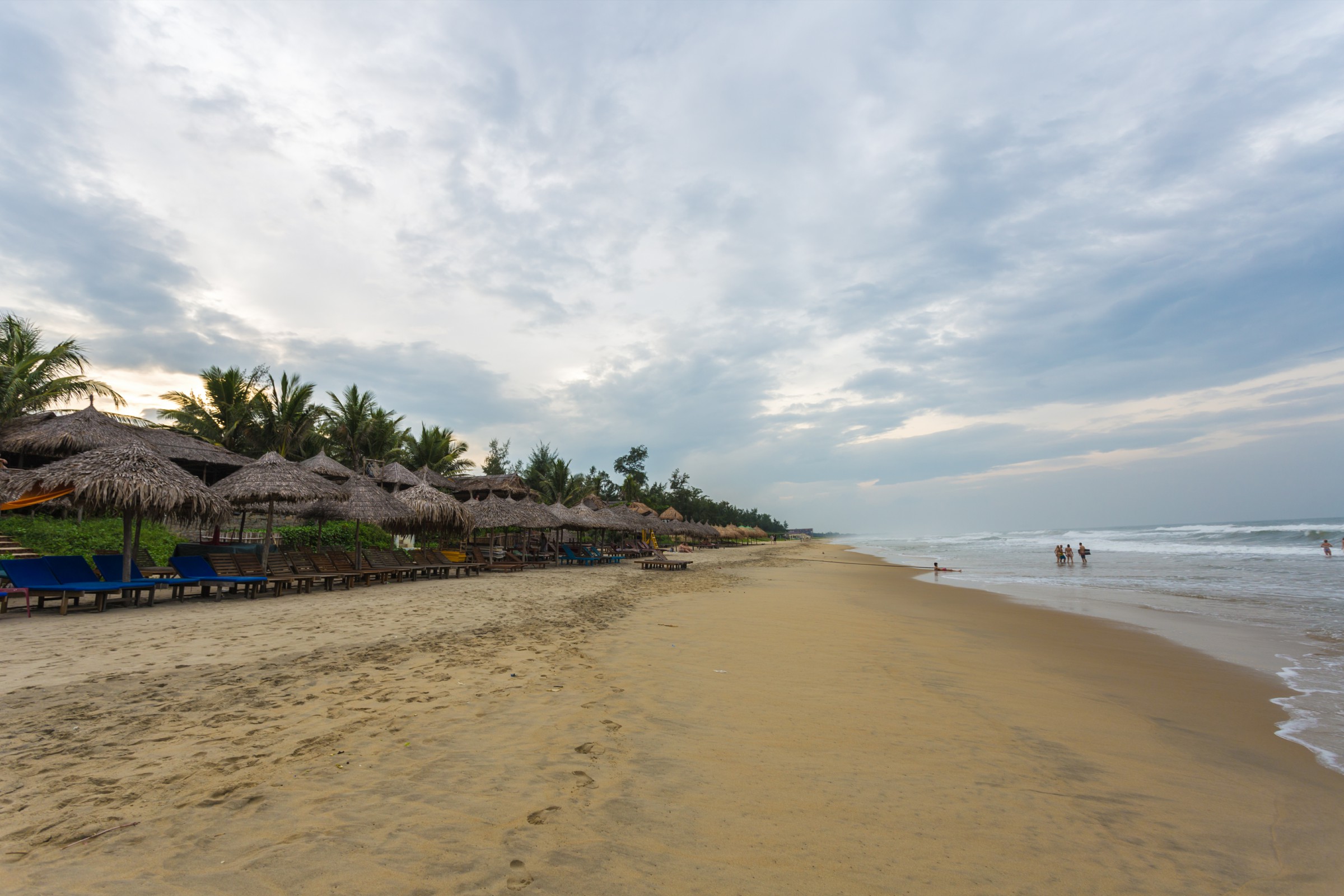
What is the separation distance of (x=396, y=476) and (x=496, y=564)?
594cm

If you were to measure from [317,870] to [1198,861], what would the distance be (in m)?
3.90

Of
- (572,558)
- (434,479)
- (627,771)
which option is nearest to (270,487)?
(572,558)

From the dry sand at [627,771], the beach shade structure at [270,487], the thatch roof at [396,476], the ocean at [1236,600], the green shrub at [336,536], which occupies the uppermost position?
the thatch roof at [396,476]

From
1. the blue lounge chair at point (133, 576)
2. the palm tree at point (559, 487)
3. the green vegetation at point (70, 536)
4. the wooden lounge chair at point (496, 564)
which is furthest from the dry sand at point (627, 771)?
the palm tree at point (559, 487)

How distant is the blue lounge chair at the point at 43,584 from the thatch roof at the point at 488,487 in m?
19.1

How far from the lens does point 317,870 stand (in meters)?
2.25

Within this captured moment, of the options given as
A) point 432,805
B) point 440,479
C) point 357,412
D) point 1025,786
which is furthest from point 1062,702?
point 357,412

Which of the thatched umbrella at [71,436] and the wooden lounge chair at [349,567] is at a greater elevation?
the thatched umbrella at [71,436]

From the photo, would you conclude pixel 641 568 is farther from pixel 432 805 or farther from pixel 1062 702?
pixel 432 805

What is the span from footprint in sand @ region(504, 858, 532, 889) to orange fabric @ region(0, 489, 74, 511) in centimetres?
1106

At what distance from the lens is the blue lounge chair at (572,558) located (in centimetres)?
2182

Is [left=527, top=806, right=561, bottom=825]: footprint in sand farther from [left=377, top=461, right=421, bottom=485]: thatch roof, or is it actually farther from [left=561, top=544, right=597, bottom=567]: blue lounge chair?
[left=377, top=461, right=421, bottom=485]: thatch roof

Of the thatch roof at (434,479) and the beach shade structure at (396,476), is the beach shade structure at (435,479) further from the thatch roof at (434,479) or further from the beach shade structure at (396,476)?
the beach shade structure at (396,476)

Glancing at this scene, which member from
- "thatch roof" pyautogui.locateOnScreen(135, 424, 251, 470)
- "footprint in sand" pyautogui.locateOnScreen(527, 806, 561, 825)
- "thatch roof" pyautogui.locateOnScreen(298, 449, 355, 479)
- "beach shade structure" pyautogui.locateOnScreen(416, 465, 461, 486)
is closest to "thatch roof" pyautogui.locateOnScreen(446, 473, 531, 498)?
"beach shade structure" pyautogui.locateOnScreen(416, 465, 461, 486)
